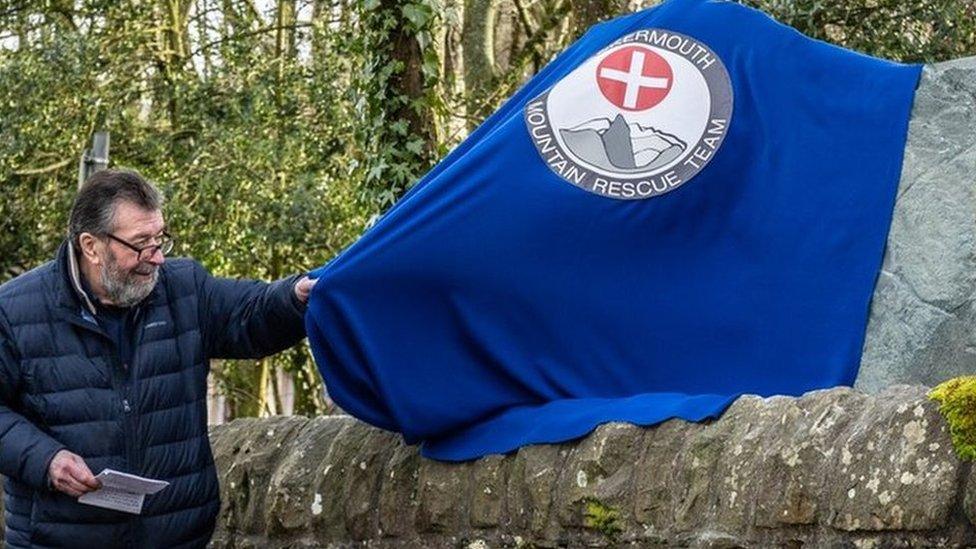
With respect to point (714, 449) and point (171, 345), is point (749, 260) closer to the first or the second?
point (714, 449)

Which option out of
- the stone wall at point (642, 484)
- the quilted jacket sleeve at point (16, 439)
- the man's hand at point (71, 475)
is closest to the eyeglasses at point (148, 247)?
the quilted jacket sleeve at point (16, 439)

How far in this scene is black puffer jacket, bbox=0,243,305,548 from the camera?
210 inches

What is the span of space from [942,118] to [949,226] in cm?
36

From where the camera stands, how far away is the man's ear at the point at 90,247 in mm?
5418

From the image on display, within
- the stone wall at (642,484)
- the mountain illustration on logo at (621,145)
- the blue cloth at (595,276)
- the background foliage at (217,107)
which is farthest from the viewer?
the background foliage at (217,107)

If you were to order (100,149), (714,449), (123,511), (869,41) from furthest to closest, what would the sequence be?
(100,149), (869,41), (123,511), (714,449)

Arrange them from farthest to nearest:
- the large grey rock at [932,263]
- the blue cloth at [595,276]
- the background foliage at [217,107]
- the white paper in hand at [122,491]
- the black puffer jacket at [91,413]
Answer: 1. the background foliage at [217,107]
2. the blue cloth at [595,276]
3. the large grey rock at [932,263]
4. the black puffer jacket at [91,413]
5. the white paper in hand at [122,491]

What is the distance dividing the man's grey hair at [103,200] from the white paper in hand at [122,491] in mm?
701

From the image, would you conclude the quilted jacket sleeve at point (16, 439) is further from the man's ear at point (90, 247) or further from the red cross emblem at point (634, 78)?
the red cross emblem at point (634, 78)

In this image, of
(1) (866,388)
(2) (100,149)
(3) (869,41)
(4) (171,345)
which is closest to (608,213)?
(1) (866,388)

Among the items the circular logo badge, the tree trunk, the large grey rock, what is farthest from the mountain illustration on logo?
the tree trunk

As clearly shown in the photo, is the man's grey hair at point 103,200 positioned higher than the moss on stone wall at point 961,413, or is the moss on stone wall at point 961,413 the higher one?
the man's grey hair at point 103,200

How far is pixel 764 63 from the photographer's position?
232 inches

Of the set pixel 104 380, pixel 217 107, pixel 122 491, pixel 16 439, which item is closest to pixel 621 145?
pixel 104 380
